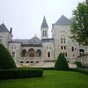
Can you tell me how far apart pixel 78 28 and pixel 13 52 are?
43108 millimetres

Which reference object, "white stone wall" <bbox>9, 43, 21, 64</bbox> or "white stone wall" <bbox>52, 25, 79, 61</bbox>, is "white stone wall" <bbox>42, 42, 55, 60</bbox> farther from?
"white stone wall" <bbox>9, 43, 21, 64</bbox>

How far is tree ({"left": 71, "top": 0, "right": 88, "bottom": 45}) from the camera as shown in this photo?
2784 cm

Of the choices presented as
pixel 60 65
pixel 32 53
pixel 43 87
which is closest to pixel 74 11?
pixel 60 65

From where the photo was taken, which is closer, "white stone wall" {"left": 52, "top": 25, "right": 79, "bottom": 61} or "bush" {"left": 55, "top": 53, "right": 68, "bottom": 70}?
"bush" {"left": 55, "top": 53, "right": 68, "bottom": 70}

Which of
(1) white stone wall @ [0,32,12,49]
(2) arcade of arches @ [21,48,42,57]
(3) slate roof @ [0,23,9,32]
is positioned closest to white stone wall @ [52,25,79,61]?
(2) arcade of arches @ [21,48,42,57]

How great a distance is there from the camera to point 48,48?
69062 mm

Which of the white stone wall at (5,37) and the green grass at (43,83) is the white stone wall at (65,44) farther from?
the green grass at (43,83)

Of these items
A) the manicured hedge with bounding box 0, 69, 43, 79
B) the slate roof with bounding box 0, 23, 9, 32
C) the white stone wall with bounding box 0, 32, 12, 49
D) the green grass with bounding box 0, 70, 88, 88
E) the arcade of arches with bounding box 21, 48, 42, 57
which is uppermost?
the slate roof with bounding box 0, 23, 9, 32

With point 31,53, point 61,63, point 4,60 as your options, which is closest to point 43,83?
point 4,60

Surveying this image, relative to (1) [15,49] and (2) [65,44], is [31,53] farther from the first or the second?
(2) [65,44]

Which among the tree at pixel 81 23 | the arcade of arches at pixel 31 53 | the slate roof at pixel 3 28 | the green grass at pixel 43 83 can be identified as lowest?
the green grass at pixel 43 83

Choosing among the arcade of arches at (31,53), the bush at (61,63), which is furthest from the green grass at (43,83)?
the arcade of arches at (31,53)

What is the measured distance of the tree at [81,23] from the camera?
2784 centimetres

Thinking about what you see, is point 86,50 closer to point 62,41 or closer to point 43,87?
point 62,41
